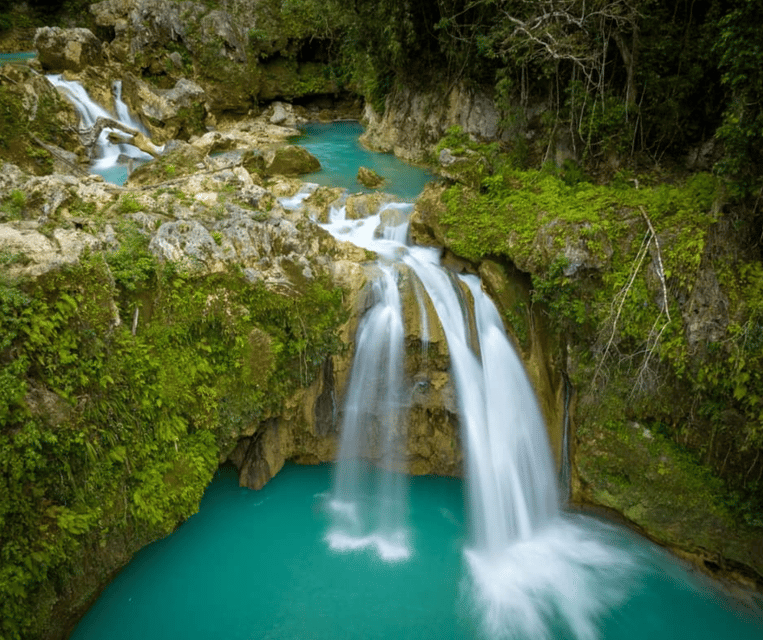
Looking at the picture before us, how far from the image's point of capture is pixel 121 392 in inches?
224

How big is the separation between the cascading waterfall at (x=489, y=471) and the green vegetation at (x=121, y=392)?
0.97m

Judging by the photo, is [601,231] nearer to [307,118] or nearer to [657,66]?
[657,66]

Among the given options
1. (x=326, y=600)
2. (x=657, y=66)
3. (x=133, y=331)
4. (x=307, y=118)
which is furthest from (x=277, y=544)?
(x=307, y=118)

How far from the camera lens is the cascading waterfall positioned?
648 centimetres

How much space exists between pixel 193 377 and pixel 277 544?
8.76ft

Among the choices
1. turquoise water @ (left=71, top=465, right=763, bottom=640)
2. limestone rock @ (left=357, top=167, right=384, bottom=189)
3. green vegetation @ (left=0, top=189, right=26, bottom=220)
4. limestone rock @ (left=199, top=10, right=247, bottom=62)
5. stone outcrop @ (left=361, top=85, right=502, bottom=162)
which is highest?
limestone rock @ (left=199, top=10, right=247, bottom=62)

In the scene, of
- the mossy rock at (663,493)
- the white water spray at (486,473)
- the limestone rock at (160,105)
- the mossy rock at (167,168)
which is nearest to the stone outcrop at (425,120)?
the limestone rock at (160,105)

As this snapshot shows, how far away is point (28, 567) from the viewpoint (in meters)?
4.70

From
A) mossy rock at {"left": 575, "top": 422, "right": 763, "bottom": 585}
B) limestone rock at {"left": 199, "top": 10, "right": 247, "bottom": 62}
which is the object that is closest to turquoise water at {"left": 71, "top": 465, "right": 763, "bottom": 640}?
mossy rock at {"left": 575, "top": 422, "right": 763, "bottom": 585}

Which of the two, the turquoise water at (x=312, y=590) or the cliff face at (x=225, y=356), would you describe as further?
the turquoise water at (x=312, y=590)

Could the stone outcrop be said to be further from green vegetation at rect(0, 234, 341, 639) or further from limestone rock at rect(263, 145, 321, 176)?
green vegetation at rect(0, 234, 341, 639)

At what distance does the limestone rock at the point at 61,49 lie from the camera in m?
18.7

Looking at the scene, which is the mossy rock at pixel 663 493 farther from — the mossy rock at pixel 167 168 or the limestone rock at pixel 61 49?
the limestone rock at pixel 61 49

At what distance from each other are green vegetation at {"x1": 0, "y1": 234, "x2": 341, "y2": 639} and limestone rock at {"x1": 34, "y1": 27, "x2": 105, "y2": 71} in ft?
55.7
